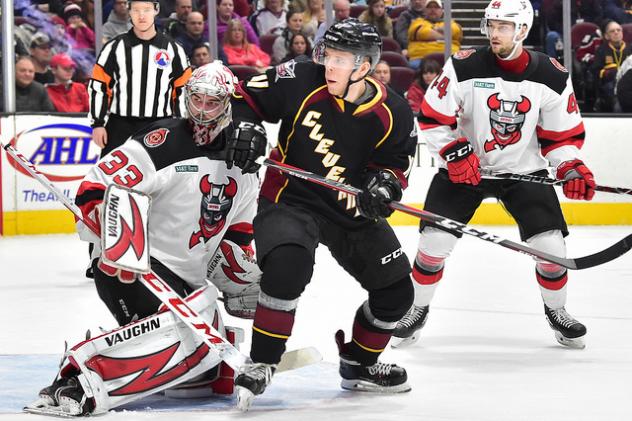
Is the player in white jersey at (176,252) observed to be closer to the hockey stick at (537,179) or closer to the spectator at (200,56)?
the hockey stick at (537,179)

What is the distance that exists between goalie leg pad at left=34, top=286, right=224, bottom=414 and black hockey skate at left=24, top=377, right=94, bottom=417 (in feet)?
0.07

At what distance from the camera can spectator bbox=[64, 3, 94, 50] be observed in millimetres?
7797

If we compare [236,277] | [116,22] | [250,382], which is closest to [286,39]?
[116,22]

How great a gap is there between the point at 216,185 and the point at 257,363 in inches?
19.2

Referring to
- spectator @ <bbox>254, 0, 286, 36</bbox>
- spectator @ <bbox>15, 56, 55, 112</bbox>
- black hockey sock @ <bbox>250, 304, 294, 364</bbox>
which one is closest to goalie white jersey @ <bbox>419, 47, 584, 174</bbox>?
black hockey sock @ <bbox>250, 304, 294, 364</bbox>

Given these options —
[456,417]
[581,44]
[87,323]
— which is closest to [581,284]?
[87,323]

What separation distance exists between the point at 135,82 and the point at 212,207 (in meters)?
2.46

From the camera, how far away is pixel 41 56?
768cm

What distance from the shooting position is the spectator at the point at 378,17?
8.52 metres

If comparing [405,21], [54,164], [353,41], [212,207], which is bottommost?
[54,164]

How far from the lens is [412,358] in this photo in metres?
3.93

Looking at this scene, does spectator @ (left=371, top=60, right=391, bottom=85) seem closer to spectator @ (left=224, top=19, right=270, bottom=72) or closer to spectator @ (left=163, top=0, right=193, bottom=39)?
spectator @ (left=224, top=19, right=270, bottom=72)

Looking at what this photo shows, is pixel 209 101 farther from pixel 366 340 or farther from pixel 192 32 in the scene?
pixel 192 32

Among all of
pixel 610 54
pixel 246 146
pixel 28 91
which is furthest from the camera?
pixel 610 54
